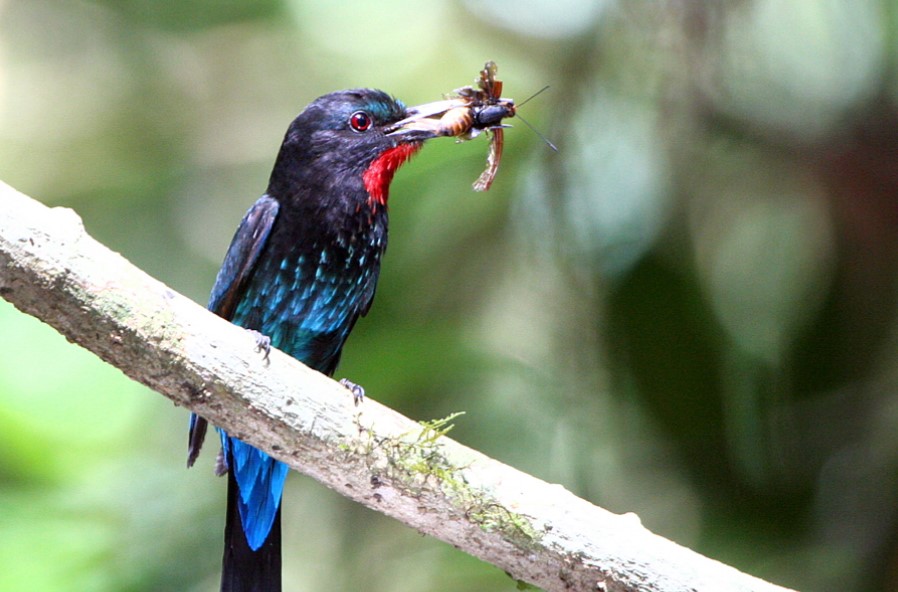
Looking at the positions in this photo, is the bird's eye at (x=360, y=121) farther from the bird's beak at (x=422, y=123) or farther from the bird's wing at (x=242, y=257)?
the bird's wing at (x=242, y=257)

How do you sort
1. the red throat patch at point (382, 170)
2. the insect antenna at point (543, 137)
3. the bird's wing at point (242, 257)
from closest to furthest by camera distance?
1. the bird's wing at point (242, 257)
2. the red throat patch at point (382, 170)
3. the insect antenna at point (543, 137)

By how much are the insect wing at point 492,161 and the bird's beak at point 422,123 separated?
17cm

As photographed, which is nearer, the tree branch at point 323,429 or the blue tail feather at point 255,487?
the tree branch at point 323,429

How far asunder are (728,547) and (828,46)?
1.75 m

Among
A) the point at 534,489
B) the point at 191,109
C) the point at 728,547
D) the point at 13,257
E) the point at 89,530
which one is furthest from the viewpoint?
the point at 191,109

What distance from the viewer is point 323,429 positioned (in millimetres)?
1943

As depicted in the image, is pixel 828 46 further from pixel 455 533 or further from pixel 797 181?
pixel 455 533

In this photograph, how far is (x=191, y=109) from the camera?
4215mm

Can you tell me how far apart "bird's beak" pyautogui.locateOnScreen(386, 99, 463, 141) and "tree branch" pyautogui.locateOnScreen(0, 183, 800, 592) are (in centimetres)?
106

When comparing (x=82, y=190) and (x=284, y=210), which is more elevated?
(x=82, y=190)

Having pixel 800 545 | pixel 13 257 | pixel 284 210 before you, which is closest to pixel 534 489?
pixel 13 257

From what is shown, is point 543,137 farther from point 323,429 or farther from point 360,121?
point 323,429

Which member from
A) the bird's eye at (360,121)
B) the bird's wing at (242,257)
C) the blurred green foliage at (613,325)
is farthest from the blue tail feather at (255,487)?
the bird's eye at (360,121)

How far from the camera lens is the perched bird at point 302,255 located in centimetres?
271
